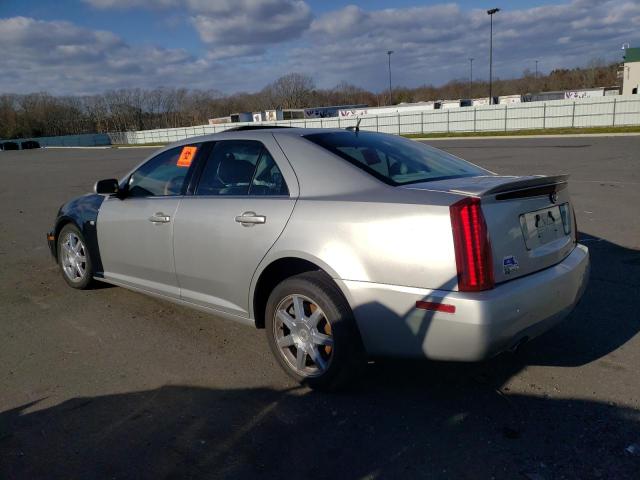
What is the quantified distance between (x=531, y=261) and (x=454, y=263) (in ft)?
1.85

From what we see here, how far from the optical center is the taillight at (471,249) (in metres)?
2.74

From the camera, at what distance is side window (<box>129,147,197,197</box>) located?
4.34m

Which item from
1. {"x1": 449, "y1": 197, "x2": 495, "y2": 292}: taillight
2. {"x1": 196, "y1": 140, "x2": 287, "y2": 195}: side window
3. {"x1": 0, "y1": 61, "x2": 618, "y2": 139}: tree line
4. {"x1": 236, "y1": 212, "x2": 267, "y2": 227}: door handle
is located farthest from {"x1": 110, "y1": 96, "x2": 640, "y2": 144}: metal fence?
{"x1": 0, "y1": 61, "x2": 618, "y2": 139}: tree line

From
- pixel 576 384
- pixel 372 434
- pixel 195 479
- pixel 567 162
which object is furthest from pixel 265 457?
pixel 567 162

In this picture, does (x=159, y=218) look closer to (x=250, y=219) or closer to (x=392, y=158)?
(x=250, y=219)

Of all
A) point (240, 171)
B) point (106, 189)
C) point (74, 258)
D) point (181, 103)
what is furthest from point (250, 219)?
point (181, 103)

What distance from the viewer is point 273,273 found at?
3.61m

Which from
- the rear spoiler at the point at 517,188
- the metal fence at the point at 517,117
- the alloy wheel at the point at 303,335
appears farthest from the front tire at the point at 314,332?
the metal fence at the point at 517,117

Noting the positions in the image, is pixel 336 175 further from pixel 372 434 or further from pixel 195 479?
pixel 195 479

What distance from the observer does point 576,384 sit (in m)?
3.28

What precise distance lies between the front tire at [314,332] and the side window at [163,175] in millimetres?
1455

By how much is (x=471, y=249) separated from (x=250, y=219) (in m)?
1.49

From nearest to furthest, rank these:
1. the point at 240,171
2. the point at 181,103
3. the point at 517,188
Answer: the point at 517,188
the point at 240,171
the point at 181,103

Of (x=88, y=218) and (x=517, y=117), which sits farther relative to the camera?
(x=517, y=117)
